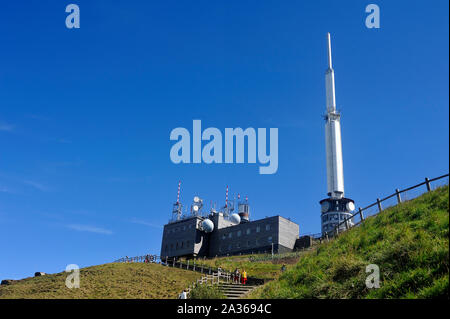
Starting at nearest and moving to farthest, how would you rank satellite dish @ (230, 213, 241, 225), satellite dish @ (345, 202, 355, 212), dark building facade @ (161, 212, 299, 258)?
1. dark building facade @ (161, 212, 299, 258)
2. satellite dish @ (345, 202, 355, 212)
3. satellite dish @ (230, 213, 241, 225)

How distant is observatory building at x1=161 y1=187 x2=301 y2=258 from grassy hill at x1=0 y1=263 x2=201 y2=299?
23.8 meters

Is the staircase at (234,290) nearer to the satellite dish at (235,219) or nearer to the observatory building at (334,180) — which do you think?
the satellite dish at (235,219)

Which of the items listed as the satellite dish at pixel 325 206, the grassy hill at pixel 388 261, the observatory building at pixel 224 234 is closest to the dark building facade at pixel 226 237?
the observatory building at pixel 224 234

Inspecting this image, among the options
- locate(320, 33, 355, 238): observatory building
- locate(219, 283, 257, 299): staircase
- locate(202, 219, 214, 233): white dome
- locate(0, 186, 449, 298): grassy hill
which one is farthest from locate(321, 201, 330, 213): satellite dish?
locate(219, 283, 257, 299): staircase

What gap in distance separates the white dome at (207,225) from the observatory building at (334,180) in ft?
72.1

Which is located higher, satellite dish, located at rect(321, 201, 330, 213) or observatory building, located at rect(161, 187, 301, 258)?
satellite dish, located at rect(321, 201, 330, 213)

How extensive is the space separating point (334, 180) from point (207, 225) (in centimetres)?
2700

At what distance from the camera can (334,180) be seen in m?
79.4

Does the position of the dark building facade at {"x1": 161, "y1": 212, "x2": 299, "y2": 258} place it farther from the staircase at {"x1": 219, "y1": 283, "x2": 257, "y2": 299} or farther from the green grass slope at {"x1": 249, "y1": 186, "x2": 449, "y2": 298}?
the green grass slope at {"x1": 249, "y1": 186, "x2": 449, "y2": 298}

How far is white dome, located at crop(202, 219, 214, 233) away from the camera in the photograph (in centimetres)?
7100
